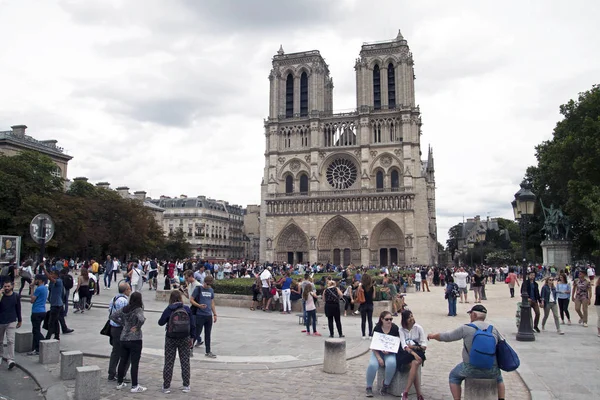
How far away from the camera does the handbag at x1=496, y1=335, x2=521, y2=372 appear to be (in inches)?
208

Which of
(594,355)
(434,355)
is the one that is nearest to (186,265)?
(434,355)

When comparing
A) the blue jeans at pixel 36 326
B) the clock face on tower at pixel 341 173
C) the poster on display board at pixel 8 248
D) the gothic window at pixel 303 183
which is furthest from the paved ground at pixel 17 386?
the gothic window at pixel 303 183

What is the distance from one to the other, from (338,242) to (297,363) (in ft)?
148

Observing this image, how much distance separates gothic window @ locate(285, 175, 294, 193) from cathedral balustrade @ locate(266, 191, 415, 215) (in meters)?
2.54

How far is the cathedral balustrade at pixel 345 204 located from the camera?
1982 inches

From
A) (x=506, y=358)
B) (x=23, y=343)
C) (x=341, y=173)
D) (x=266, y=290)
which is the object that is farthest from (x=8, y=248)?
(x=341, y=173)

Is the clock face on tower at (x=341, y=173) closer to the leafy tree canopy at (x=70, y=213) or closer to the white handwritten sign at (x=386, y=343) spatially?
the leafy tree canopy at (x=70, y=213)

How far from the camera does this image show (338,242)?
53125 mm

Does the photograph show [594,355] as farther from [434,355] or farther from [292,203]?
[292,203]

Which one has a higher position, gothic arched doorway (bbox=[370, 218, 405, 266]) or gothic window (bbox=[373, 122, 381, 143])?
gothic window (bbox=[373, 122, 381, 143])

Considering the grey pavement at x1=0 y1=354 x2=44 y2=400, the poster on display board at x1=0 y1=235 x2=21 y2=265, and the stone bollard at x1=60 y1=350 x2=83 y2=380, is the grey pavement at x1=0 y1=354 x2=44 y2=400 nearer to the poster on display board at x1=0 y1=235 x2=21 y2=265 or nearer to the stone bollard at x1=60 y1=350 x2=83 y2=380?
the stone bollard at x1=60 y1=350 x2=83 y2=380

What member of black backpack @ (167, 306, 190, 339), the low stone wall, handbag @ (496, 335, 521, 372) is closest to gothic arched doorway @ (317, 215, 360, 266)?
the low stone wall

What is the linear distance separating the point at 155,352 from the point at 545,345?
26.6 ft

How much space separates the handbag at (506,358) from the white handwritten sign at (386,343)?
146cm
